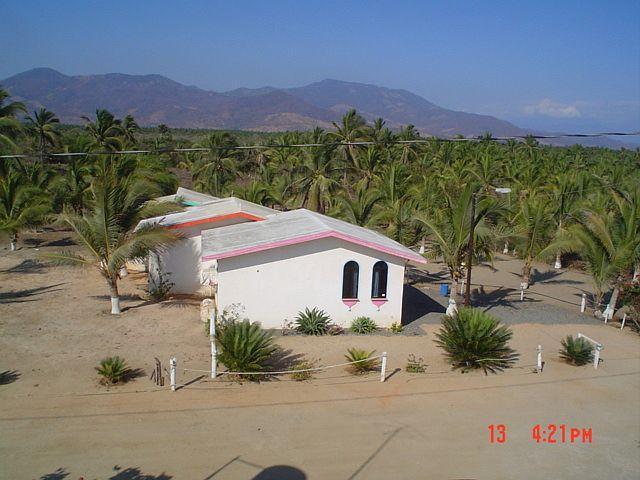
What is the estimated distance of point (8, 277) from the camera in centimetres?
1812

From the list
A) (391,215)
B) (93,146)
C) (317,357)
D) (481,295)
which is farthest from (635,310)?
(93,146)

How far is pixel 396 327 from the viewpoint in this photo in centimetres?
1456

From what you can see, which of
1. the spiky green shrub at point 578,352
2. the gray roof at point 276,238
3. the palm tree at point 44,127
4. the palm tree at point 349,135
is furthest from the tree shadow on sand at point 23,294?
the palm tree at point 44,127

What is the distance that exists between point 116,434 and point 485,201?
11.6 metres

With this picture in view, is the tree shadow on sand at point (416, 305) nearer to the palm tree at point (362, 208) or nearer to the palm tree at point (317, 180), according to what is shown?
the palm tree at point (362, 208)

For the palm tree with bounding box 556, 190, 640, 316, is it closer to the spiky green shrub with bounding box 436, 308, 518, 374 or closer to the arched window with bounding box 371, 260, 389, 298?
the spiky green shrub with bounding box 436, 308, 518, 374

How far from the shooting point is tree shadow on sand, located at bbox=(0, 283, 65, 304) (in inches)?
612

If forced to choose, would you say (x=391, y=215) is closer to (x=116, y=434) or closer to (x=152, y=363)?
(x=152, y=363)

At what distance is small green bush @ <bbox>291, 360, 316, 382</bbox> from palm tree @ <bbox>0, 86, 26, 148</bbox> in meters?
16.6

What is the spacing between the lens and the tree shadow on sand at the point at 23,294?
1553cm

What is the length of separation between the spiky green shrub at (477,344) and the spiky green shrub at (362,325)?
2524 mm

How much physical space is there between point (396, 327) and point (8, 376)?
29.5 feet

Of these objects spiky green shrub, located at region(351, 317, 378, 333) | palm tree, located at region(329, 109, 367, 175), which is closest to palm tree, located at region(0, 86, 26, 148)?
spiky green shrub, located at region(351, 317, 378, 333)

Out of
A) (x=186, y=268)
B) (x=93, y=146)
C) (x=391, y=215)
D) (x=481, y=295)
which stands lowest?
(x=481, y=295)
